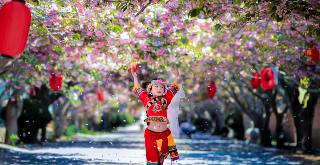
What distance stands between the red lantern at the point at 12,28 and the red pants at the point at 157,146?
9.23 ft

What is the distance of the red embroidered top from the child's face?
0.09 meters

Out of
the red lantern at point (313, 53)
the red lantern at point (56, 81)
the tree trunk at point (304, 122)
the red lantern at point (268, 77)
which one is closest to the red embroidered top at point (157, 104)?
the red lantern at point (313, 53)

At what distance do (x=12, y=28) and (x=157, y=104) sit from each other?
116 inches

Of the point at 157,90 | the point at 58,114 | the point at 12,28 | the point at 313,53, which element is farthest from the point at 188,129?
the point at 12,28

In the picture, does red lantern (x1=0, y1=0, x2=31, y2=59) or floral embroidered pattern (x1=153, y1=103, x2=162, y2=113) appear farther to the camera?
floral embroidered pattern (x1=153, y1=103, x2=162, y2=113)

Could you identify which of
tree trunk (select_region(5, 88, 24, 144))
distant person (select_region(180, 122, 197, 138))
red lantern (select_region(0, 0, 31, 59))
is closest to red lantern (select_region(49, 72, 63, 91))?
tree trunk (select_region(5, 88, 24, 144))

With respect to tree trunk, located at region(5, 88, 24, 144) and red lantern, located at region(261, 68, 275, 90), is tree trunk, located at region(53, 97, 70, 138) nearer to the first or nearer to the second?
tree trunk, located at region(5, 88, 24, 144)

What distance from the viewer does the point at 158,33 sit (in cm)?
1143

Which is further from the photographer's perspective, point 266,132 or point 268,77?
point 266,132

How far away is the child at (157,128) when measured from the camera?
739 cm

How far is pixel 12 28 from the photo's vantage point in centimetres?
572

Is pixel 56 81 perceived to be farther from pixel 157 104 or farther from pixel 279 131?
pixel 279 131

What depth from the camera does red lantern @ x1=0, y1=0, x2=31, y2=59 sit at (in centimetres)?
568

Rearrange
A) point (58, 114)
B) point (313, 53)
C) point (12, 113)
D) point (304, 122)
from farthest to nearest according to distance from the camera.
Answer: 1. point (58, 114)
2. point (12, 113)
3. point (304, 122)
4. point (313, 53)
